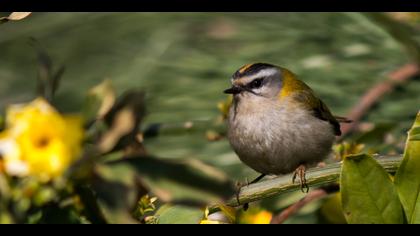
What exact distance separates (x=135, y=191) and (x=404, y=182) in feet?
0.95

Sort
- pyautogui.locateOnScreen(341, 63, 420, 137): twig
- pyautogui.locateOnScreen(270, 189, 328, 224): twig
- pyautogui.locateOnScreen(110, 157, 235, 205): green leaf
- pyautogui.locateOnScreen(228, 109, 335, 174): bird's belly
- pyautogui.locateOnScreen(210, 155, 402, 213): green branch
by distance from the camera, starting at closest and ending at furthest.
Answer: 1. pyautogui.locateOnScreen(110, 157, 235, 205): green leaf
2. pyautogui.locateOnScreen(210, 155, 402, 213): green branch
3. pyautogui.locateOnScreen(270, 189, 328, 224): twig
4. pyautogui.locateOnScreen(228, 109, 335, 174): bird's belly
5. pyautogui.locateOnScreen(341, 63, 420, 137): twig

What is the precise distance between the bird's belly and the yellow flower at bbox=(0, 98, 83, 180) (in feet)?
3.68

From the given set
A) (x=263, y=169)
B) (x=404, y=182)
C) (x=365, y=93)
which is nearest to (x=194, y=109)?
(x=365, y=93)

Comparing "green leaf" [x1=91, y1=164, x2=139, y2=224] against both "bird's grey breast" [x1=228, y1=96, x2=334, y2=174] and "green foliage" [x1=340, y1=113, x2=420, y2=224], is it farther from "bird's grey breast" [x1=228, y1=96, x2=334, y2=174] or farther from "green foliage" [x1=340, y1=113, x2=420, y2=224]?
"bird's grey breast" [x1=228, y1=96, x2=334, y2=174]

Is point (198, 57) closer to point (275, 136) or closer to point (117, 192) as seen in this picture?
point (275, 136)

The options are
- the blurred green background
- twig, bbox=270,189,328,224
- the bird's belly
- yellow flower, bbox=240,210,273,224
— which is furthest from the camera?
the blurred green background

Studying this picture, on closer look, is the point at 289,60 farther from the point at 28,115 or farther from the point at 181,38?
the point at 28,115

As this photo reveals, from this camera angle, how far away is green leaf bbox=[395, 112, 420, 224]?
0.66m

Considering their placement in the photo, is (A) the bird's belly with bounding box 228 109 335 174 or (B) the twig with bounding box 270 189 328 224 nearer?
(B) the twig with bounding box 270 189 328 224

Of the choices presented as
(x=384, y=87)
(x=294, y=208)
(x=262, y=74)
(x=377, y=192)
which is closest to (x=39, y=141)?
(x=377, y=192)

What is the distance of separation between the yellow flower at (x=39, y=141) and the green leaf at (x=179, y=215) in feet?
0.61

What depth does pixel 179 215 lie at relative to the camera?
68 cm

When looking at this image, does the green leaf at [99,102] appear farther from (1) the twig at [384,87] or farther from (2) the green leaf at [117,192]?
(1) the twig at [384,87]

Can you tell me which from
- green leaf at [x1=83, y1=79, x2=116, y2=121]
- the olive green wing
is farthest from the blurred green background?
green leaf at [x1=83, y1=79, x2=116, y2=121]
